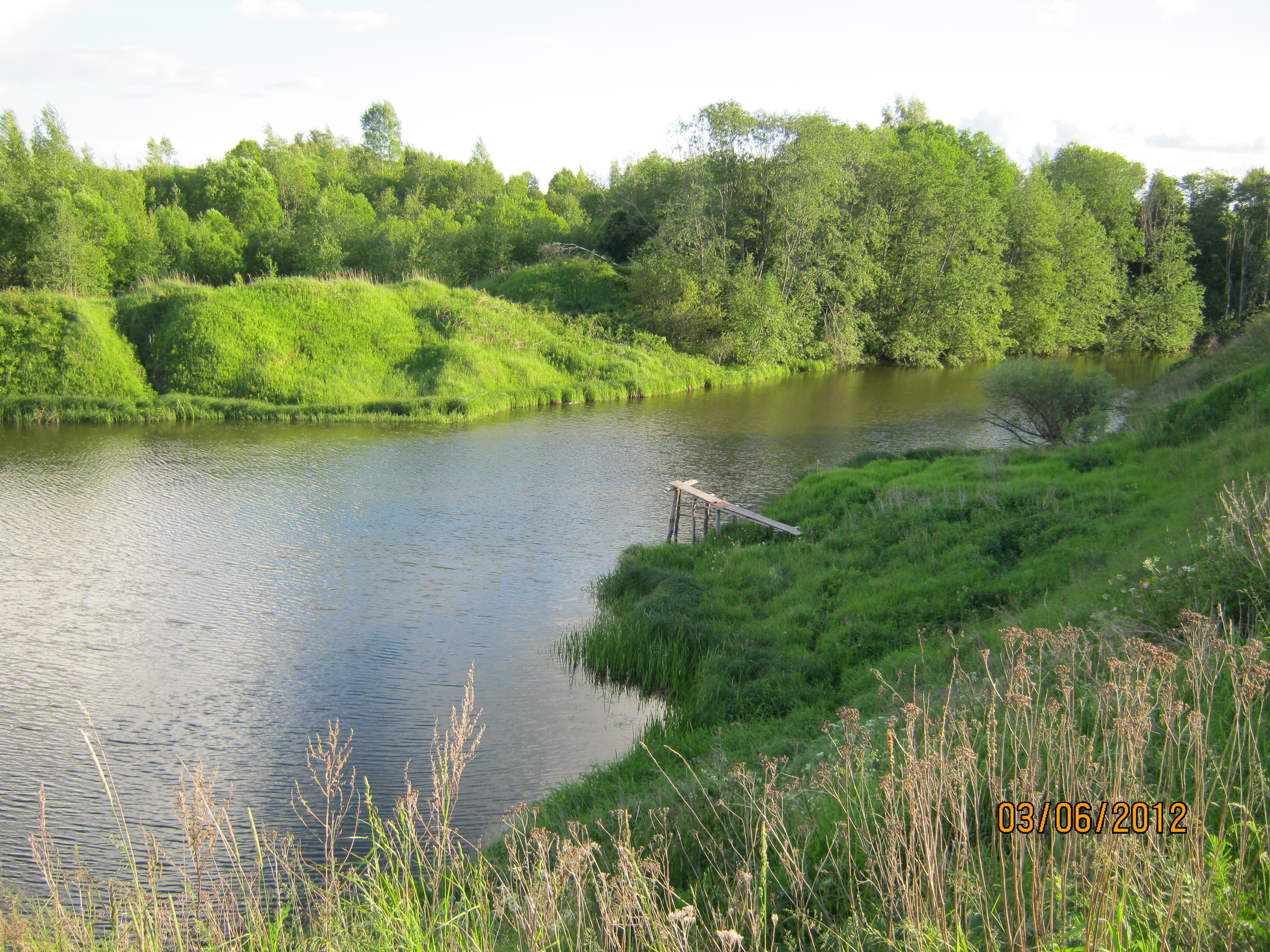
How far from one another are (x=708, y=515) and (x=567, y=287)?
32.9 m

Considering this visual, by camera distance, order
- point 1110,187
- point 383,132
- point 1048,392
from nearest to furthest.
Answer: point 1048,392, point 1110,187, point 383,132

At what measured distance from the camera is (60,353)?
3141 cm

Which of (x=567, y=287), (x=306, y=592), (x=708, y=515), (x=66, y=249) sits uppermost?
(x=66, y=249)

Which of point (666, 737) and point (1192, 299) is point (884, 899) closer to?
point (666, 737)

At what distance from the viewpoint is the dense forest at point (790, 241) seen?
43.7 meters

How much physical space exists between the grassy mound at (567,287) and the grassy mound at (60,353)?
18505 millimetres

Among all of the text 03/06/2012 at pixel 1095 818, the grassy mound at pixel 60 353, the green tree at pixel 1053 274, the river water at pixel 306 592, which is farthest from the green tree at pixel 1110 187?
the text 03/06/2012 at pixel 1095 818

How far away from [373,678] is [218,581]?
5076mm

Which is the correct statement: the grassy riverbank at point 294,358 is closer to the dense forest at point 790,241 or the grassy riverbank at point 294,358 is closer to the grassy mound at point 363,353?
the grassy mound at point 363,353

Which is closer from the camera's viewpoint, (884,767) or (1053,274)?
(884,767)

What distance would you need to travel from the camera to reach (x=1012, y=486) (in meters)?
13.5

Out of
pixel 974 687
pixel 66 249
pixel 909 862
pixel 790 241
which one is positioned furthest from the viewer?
pixel 790 241

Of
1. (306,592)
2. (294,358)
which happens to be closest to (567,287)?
(294,358)

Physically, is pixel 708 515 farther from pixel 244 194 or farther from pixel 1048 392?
pixel 244 194
